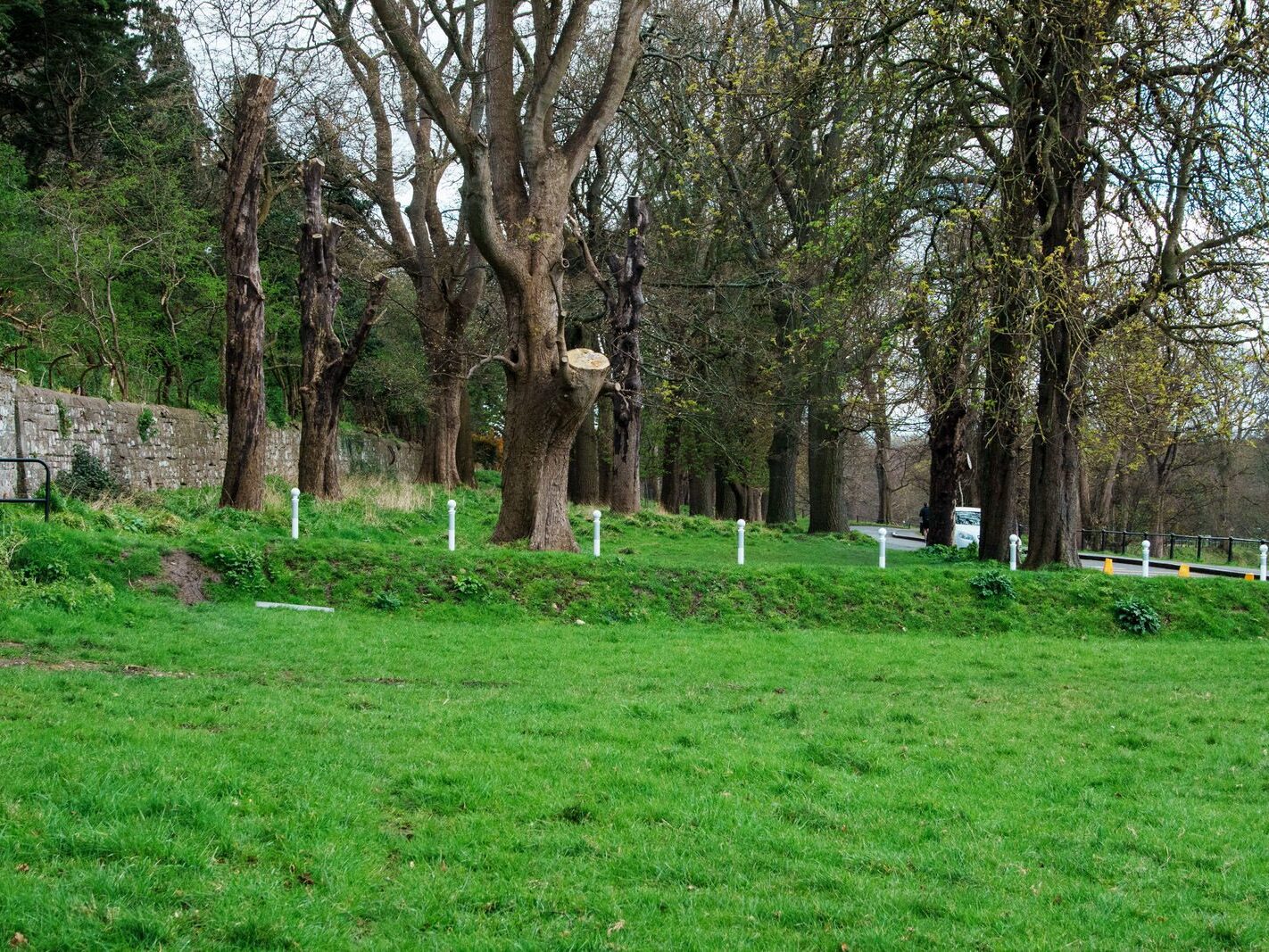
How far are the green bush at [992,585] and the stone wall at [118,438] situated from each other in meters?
13.3

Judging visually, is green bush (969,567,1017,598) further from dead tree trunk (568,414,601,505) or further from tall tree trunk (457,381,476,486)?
tall tree trunk (457,381,476,486)

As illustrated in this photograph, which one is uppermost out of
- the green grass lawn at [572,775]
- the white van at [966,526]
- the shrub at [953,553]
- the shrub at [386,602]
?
the white van at [966,526]

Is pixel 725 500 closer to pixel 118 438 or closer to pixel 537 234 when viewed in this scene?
pixel 118 438

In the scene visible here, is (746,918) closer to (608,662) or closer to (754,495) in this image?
(608,662)

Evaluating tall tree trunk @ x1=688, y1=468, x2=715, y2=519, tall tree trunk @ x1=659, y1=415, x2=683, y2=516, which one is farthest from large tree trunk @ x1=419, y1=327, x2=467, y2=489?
tall tree trunk @ x1=688, y1=468, x2=715, y2=519

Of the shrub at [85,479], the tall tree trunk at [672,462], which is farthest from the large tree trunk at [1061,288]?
the tall tree trunk at [672,462]

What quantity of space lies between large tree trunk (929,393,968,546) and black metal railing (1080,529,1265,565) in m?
9.33

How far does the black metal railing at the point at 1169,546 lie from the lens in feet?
110

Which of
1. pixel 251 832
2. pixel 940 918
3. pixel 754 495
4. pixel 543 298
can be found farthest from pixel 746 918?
pixel 754 495

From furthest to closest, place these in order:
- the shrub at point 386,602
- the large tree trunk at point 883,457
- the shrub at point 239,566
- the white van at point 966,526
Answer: the white van at point 966,526, the large tree trunk at point 883,457, the shrub at point 386,602, the shrub at point 239,566

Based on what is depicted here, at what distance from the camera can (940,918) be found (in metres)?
4.27

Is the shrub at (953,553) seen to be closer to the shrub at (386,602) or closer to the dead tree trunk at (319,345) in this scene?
the dead tree trunk at (319,345)

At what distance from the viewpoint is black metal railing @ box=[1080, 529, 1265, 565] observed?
33.7 metres

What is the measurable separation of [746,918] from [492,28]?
13.8 m
